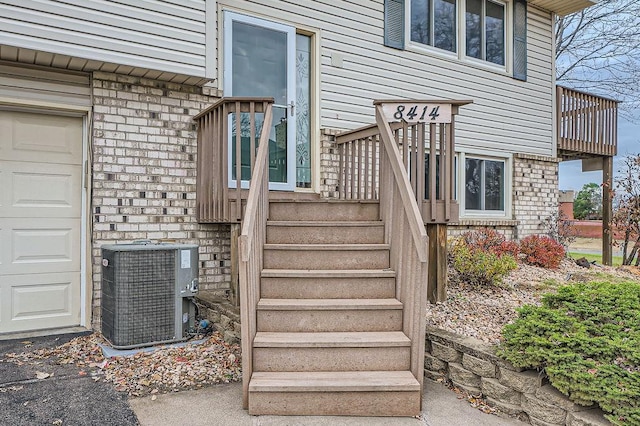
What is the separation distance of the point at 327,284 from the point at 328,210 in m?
1.14

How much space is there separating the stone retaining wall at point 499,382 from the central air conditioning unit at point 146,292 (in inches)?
83.3

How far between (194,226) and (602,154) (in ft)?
27.4

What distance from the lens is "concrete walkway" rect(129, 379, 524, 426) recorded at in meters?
2.72

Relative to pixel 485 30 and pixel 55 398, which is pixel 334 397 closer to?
pixel 55 398

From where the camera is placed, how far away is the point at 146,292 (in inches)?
155

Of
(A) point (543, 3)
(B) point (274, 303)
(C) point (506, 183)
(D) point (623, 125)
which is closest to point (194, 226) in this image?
(B) point (274, 303)

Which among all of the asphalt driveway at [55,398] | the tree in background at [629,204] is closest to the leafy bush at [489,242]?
the tree in background at [629,204]

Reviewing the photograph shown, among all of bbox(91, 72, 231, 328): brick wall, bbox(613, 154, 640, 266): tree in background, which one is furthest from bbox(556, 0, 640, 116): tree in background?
bbox(91, 72, 231, 328): brick wall

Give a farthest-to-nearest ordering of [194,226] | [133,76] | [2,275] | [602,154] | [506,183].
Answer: [602,154], [506,183], [194,226], [133,76], [2,275]

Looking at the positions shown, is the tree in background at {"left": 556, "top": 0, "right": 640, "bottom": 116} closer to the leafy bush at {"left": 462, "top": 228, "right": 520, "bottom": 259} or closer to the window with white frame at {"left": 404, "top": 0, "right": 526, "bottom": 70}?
the window with white frame at {"left": 404, "top": 0, "right": 526, "bottom": 70}

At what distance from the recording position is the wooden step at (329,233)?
4184 mm

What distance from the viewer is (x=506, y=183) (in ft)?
26.5

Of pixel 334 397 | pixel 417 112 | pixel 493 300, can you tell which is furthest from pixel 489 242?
pixel 334 397

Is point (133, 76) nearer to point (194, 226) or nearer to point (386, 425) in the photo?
point (194, 226)
